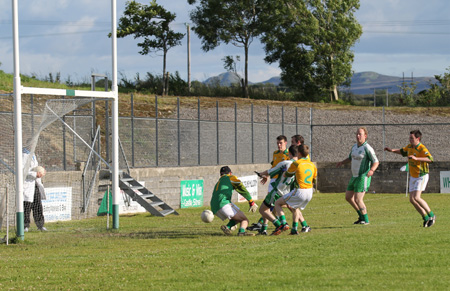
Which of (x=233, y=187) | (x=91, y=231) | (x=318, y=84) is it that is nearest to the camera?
(x=233, y=187)

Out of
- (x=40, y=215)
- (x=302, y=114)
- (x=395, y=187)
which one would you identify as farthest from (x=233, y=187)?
(x=302, y=114)

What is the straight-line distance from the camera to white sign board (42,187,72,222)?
58.8 ft

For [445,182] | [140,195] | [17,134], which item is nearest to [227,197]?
[17,134]

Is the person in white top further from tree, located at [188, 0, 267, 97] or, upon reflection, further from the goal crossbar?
tree, located at [188, 0, 267, 97]

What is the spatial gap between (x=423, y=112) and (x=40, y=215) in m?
38.4

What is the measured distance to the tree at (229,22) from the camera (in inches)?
2090

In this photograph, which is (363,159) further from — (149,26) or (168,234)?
(149,26)

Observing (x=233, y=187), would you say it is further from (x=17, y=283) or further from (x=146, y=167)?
(x=146, y=167)

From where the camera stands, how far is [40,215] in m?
15.7

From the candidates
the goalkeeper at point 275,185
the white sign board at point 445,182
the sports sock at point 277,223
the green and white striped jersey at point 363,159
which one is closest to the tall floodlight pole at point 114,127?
the goalkeeper at point 275,185

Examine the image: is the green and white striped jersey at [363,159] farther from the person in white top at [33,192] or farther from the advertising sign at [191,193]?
the advertising sign at [191,193]

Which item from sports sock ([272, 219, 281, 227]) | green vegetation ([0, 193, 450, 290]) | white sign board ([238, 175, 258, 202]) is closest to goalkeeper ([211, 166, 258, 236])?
green vegetation ([0, 193, 450, 290])

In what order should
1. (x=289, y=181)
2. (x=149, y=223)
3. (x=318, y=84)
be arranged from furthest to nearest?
(x=318, y=84) < (x=149, y=223) < (x=289, y=181)

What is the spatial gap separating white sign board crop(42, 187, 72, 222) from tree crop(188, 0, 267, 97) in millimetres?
35528
